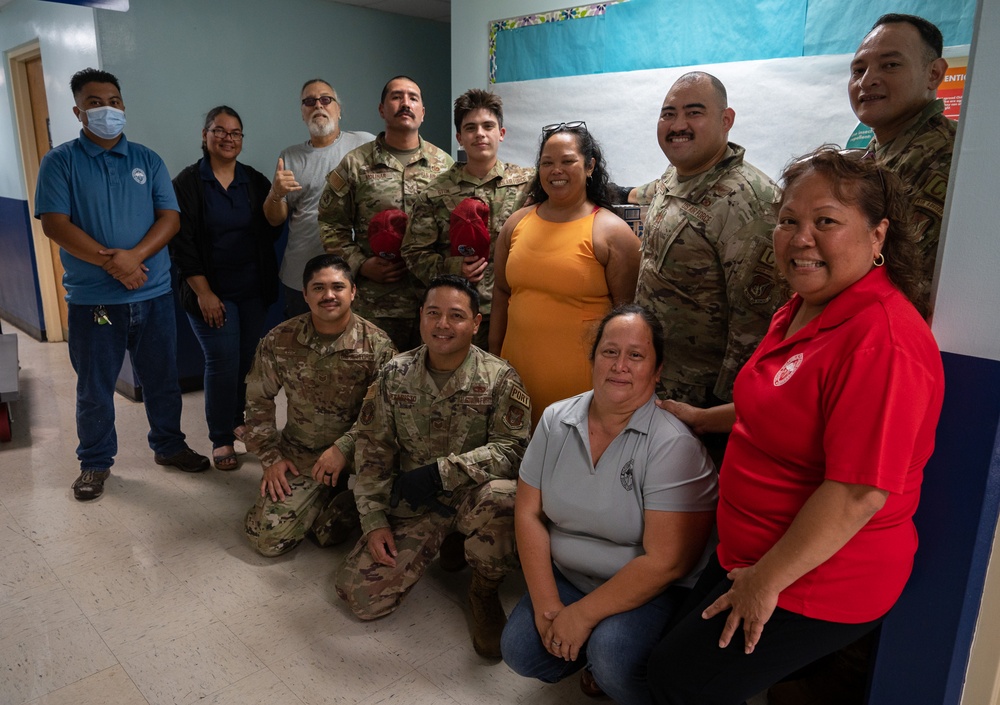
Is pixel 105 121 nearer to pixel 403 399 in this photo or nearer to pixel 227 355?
pixel 227 355

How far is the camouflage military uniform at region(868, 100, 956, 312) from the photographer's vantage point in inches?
61.1

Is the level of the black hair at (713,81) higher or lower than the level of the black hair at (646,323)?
higher

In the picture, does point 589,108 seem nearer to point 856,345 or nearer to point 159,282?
point 159,282

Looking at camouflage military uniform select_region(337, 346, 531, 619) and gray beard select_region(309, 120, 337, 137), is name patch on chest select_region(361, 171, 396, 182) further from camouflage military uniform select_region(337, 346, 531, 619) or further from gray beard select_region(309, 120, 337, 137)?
camouflage military uniform select_region(337, 346, 531, 619)

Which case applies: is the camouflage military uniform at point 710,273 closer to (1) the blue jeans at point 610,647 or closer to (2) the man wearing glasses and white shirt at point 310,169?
(1) the blue jeans at point 610,647

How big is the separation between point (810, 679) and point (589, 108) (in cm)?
284

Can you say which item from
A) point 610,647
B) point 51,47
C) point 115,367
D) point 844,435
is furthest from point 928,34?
point 51,47

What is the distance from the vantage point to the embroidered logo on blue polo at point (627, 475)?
1.73 m

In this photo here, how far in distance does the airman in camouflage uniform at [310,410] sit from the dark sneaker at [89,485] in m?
0.82

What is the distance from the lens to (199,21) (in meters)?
4.31

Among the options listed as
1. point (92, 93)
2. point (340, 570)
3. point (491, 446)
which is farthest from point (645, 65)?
point (340, 570)

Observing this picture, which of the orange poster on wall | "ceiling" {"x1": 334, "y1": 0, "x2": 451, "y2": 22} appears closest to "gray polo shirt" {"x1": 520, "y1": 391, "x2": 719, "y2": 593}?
the orange poster on wall

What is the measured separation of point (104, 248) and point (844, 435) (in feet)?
9.41

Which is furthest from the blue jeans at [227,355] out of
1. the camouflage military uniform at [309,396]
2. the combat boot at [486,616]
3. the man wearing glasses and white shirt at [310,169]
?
the combat boot at [486,616]
